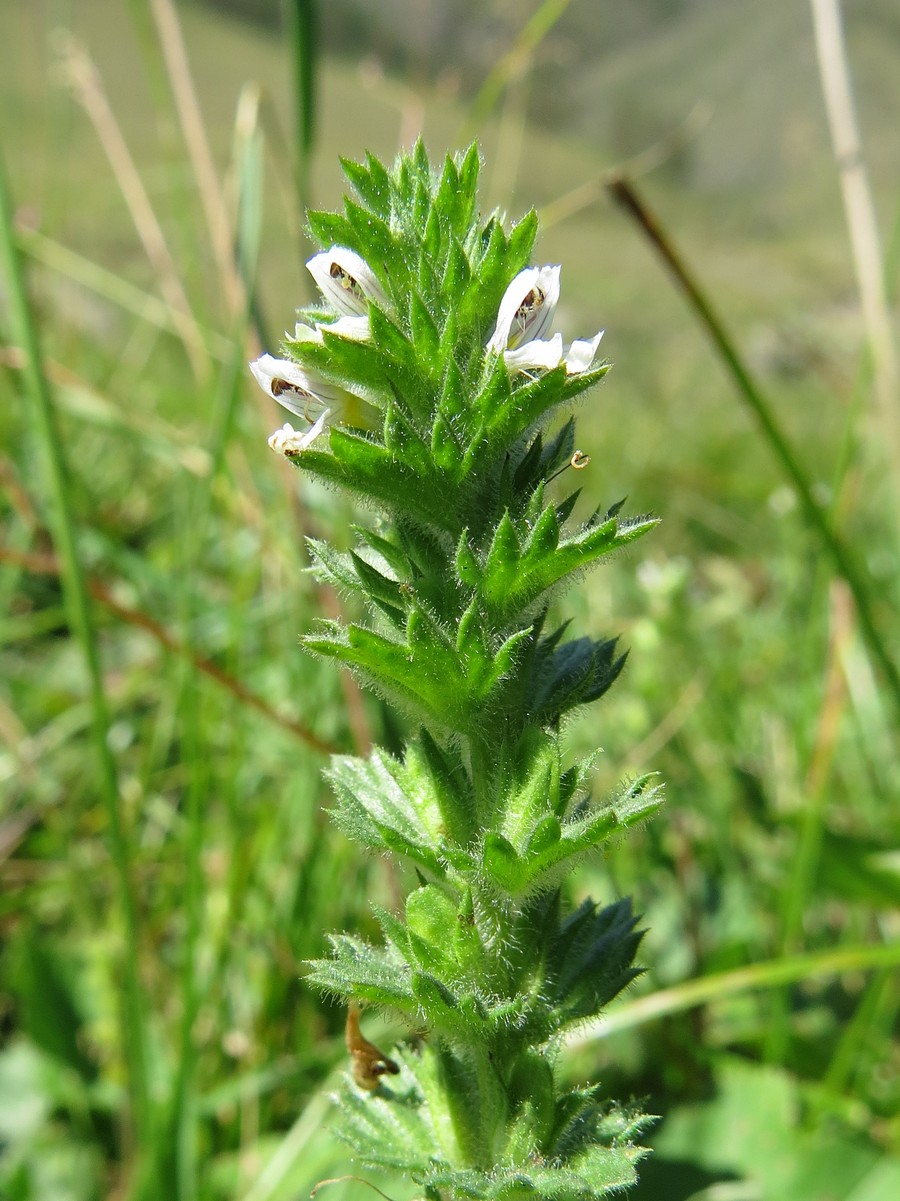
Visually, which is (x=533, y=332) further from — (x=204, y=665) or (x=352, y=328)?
(x=204, y=665)

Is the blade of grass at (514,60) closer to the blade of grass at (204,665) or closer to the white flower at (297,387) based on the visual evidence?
the blade of grass at (204,665)

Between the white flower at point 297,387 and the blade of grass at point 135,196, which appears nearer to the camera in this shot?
the white flower at point 297,387

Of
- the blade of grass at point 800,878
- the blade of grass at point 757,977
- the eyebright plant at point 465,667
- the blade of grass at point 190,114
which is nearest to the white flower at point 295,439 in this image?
the eyebright plant at point 465,667

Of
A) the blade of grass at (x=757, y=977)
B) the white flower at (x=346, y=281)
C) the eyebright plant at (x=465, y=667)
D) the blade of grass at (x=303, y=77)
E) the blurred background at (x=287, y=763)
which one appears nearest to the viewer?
the eyebright plant at (x=465, y=667)

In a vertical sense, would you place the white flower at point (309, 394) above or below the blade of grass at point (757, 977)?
above

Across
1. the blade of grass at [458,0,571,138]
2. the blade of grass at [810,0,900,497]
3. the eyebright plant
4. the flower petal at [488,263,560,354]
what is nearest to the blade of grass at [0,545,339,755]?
the eyebright plant

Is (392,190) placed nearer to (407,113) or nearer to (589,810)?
(589,810)

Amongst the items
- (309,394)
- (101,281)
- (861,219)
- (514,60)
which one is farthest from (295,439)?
(101,281)
